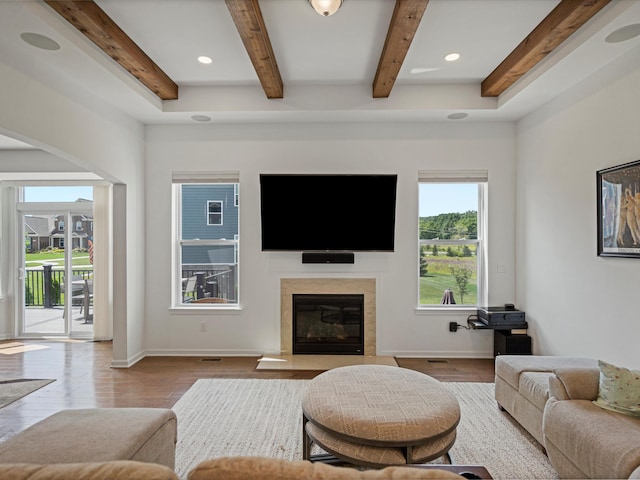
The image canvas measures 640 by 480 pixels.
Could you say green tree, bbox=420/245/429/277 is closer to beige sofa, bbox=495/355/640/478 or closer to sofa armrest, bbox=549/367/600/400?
beige sofa, bbox=495/355/640/478

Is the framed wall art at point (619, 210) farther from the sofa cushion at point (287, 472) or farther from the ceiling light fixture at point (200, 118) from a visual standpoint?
the ceiling light fixture at point (200, 118)

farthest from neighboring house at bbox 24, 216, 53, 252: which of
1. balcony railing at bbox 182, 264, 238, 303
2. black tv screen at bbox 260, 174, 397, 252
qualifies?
black tv screen at bbox 260, 174, 397, 252

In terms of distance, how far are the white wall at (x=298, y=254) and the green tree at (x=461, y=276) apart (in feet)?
0.98

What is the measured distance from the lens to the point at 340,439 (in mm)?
1810

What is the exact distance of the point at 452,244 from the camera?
439cm

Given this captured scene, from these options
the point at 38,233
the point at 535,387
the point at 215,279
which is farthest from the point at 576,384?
the point at 38,233

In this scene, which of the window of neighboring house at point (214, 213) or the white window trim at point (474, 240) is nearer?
the white window trim at point (474, 240)

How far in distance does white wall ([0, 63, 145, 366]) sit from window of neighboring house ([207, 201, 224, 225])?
30.6 inches

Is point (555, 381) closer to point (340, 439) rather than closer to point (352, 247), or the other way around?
point (340, 439)

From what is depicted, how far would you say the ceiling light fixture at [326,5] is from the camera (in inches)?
89.0

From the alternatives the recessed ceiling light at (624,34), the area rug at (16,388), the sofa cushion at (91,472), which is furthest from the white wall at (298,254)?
the sofa cushion at (91,472)

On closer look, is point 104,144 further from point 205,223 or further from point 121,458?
point 121,458

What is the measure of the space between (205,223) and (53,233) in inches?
111

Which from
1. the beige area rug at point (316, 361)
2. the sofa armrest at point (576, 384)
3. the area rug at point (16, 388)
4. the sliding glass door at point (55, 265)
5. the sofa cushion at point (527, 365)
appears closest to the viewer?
the sofa armrest at point (576, 384)
